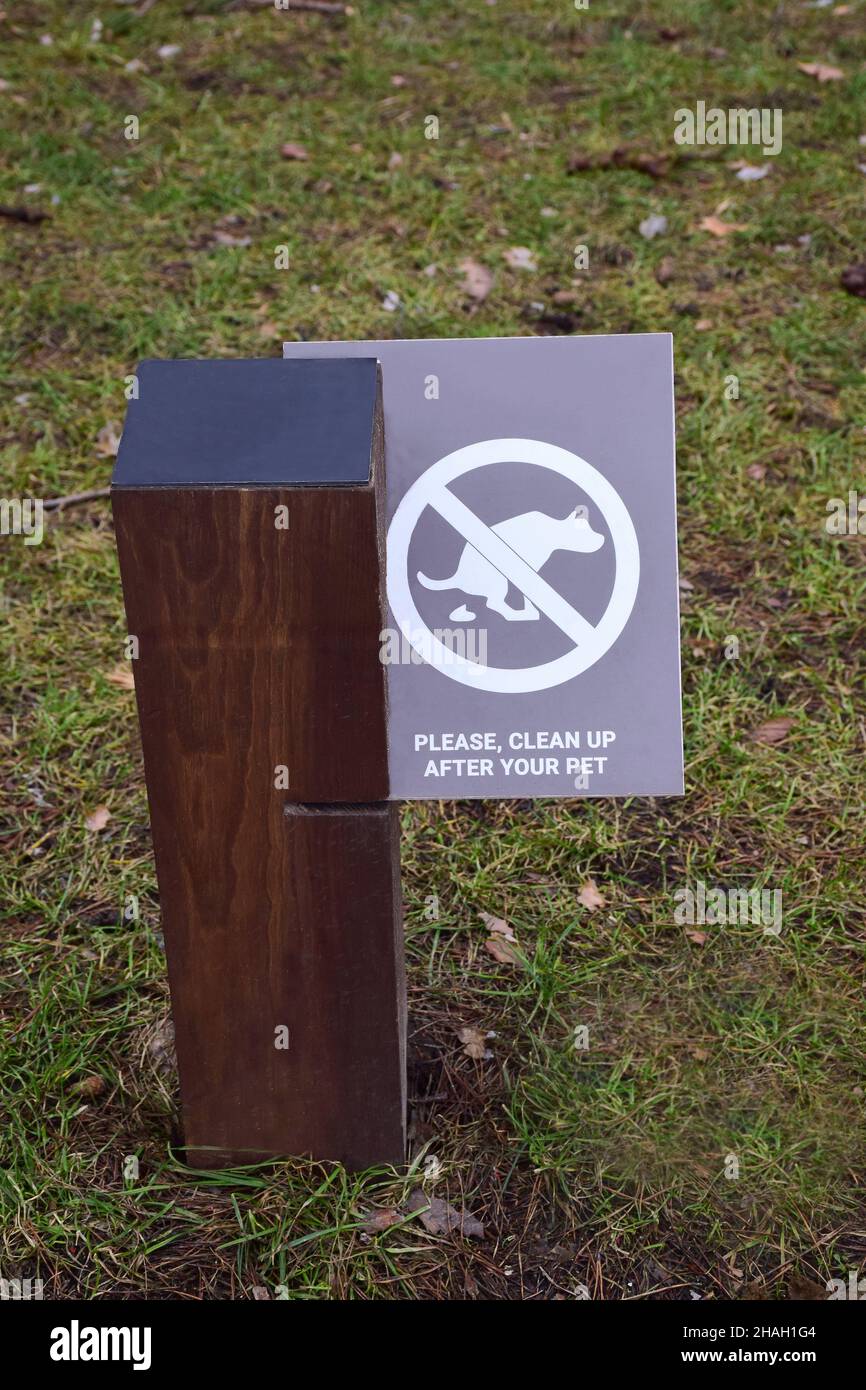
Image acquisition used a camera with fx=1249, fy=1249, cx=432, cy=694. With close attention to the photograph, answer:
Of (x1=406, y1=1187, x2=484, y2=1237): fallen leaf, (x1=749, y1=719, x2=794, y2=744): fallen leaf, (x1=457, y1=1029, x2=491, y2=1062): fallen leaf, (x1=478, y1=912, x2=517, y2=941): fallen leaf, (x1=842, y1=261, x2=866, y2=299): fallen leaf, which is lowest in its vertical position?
(x1=406, y1=1187, x2=484, y2=1237): fallen leaf

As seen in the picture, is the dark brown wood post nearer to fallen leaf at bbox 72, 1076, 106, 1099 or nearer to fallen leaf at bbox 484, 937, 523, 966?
fallen leaf at bbox 72, 1076, 106, 1099

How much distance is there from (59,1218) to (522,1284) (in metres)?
0.75

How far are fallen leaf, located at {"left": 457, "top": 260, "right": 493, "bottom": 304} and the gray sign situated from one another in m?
2.50

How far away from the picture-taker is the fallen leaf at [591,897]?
8.62ft

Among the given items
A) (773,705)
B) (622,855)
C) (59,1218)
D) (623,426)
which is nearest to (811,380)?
(773,705)

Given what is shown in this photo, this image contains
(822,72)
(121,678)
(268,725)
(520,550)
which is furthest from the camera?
(822,72)

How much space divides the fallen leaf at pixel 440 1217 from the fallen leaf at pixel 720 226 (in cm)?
359

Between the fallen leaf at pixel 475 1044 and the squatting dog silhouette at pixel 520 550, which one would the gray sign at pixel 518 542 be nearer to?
the squatting dog silhouette at pixel 520 550

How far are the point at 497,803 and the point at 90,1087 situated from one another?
1120 millimetres

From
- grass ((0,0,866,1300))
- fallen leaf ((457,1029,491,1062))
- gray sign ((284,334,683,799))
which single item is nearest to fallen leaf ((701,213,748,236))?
grass ((0,0,866,1300))

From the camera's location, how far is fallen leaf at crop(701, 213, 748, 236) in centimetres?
446

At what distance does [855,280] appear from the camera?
13.7ft

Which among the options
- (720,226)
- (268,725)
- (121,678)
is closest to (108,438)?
(121,678)

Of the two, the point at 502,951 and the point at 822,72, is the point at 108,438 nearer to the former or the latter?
the point at 502,951
